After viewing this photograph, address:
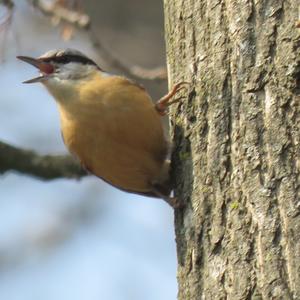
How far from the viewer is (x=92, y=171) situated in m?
4.16

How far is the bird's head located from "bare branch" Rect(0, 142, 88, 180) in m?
0.38

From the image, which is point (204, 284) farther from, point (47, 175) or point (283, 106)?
point (47, 175)

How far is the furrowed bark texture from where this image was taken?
3104 mm

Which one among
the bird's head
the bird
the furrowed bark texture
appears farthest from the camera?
the bird's head

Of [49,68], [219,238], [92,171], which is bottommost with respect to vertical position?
[219,238]

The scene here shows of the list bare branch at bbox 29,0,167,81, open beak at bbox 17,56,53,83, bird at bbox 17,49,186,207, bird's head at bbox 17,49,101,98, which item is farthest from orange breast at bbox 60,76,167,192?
bare branch at bbox 29,0,167,81

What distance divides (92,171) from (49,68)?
0.57 meters

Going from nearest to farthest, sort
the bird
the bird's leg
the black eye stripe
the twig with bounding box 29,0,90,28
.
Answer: the bird's leg → the bird → the black eye stripe → the twig with bounding box 29,0,90,28

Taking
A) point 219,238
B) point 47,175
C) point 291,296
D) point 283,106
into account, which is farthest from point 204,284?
point 47,175

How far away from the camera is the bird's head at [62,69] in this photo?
4266mm

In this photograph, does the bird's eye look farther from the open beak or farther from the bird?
the bird

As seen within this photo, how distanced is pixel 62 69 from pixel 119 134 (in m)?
0.61

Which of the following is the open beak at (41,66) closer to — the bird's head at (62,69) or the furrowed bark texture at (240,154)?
the bird's head at (62,69)

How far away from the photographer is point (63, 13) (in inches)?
203
